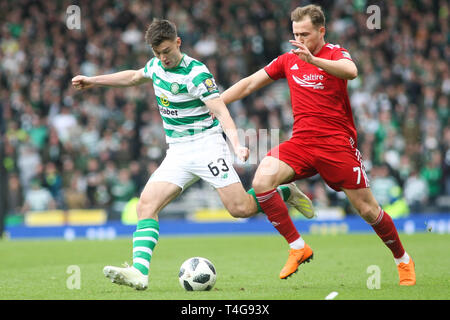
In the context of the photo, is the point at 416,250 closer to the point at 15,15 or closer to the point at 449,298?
the point at 449,298

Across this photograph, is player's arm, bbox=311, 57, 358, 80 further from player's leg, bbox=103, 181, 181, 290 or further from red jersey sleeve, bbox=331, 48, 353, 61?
player's leg, bbox=103, 181, 181, 290

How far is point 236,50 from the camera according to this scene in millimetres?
21250

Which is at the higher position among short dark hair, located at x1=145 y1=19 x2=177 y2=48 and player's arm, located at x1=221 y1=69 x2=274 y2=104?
short dark hair, located at x1=145 y1=19 x2=177 y2=48

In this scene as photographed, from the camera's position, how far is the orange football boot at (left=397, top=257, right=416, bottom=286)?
7367mm

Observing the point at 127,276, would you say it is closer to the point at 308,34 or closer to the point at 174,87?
the point at 174,87

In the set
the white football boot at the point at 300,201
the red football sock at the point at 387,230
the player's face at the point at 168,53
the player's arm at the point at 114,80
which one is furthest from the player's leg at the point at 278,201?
the player's arm at the point at 114,80

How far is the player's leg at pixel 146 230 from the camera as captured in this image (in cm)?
669

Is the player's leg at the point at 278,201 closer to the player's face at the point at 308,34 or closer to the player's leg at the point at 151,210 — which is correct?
the player's leg at the point at 151,210

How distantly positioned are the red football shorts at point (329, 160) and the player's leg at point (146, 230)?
3.78ft

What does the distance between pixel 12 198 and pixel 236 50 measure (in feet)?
24.1

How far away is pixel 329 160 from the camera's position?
7.31 metres

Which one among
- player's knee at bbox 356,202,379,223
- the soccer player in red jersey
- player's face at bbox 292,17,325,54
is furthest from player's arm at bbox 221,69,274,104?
player's knee at bbox 356,202,379,223

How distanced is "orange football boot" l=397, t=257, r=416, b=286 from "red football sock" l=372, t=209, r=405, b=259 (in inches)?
4.5

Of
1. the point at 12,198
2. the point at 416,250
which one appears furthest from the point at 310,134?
the point at 12,198
